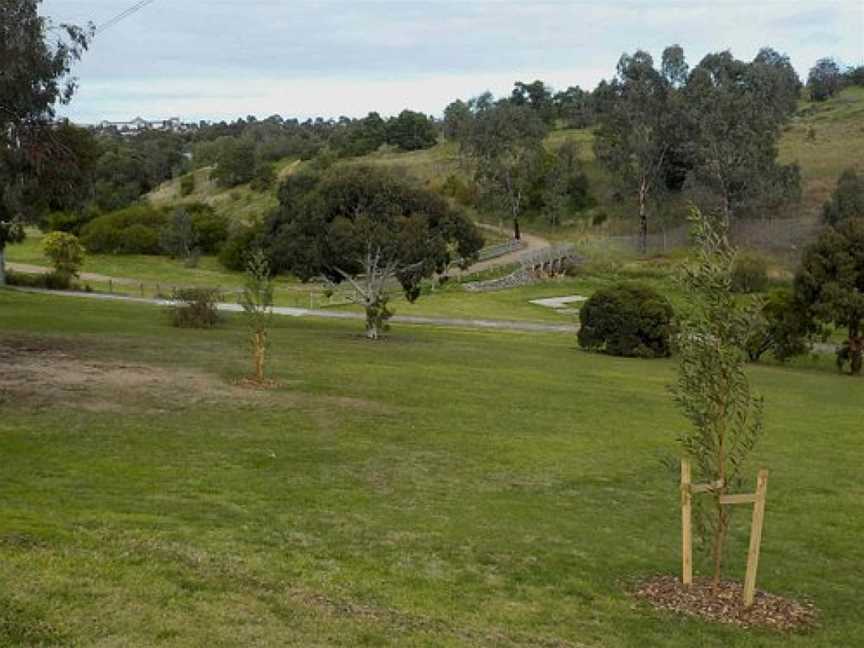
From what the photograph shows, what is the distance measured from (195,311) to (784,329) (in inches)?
1037

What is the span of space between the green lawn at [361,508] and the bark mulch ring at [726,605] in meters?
0.26

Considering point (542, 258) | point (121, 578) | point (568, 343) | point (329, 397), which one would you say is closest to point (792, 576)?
point (121, 578)

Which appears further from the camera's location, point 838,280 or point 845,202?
point 845,202

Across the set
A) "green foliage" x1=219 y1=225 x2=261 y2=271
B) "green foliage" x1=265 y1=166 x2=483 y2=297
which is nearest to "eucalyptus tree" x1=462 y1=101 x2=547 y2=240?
"green foliage" x1=219 y1=225 x2=261 y2=271

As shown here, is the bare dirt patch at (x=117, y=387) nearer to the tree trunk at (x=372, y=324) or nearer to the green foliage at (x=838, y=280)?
the tree trunk at (x=372, y=324)

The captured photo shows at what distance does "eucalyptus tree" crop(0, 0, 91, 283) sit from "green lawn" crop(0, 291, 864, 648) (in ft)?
16.1

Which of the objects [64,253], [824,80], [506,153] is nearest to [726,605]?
[64,253]

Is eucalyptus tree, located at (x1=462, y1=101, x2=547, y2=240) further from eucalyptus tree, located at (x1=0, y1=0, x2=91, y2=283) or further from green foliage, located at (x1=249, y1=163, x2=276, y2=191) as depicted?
eucalyptus tree, located at (x1=0, y1=0, x2=91, y2=283)

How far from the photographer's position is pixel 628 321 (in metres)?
42.8

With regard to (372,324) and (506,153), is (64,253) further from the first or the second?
(506,153)

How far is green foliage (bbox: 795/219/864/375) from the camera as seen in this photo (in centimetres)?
3822

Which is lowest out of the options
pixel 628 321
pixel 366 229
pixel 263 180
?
pixel 628 321

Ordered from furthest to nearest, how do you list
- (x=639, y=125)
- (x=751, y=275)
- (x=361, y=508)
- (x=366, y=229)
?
(x=639, y=125), (x=751, y=275), (x=366, y=229), (x=361, y=508)

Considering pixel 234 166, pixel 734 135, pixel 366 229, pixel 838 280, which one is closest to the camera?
pixel 366 229
